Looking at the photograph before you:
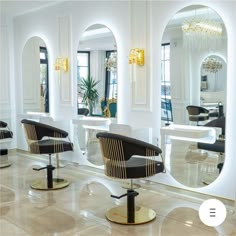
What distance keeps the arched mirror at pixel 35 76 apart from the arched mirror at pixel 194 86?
2622 mm

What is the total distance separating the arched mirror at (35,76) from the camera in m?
6.22

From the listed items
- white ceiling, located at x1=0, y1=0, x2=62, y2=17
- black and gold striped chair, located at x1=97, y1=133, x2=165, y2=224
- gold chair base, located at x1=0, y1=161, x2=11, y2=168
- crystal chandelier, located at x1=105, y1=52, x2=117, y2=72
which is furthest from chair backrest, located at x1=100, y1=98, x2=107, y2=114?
gold chair base, located at x1=0, y1=161, x2=11, y2=168

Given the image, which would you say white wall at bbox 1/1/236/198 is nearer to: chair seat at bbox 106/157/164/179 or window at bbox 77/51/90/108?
window at bbox 77/51/90/108

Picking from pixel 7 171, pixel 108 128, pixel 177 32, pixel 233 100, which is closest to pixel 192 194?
pixel 233 100

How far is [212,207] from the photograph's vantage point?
10.5 ft

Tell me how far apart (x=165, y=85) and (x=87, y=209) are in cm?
183

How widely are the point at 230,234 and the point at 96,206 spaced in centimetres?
147

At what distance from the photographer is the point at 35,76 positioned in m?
6.45

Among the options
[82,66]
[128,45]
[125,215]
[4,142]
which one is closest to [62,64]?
[82,66]

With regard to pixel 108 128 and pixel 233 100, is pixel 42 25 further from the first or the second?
pixel 233 100

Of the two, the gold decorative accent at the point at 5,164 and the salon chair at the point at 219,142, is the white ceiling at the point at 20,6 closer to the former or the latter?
the gold decorative accent at the point at 5,164

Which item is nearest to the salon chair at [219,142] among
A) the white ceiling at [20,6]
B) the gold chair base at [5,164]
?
the white ceiling at [20,6]

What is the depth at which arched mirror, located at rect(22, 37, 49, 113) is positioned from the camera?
6223 millimetres

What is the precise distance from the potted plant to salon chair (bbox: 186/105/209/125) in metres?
1.66
